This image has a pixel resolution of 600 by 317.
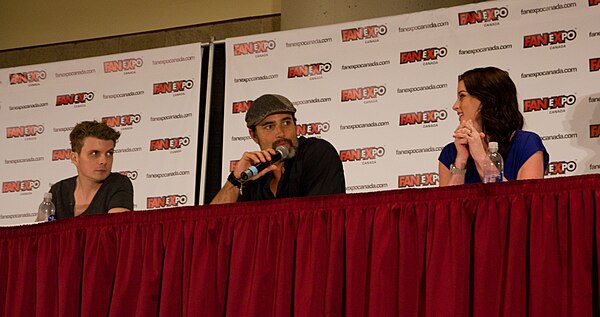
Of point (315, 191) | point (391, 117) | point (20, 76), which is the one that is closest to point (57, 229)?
point (315, 191)

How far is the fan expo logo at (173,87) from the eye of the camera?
6.34 m

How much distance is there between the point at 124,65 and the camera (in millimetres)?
6621

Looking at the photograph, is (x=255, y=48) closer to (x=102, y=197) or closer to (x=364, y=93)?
(x=364, y=93)

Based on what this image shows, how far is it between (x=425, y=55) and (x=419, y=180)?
76cm

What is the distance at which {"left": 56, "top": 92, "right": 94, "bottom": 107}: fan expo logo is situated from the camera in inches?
261

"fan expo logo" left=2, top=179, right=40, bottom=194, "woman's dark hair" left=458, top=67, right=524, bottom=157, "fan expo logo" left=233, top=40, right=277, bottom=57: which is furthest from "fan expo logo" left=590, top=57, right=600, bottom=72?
"fan expo logo" left=2, top=179, right=40, bottom=194

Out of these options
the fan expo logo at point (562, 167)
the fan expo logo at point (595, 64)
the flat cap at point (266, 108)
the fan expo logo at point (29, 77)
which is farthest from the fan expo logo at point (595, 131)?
the fan expo logo at point (29, 77)

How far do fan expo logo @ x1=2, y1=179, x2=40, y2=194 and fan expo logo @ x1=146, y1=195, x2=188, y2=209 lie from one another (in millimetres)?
859

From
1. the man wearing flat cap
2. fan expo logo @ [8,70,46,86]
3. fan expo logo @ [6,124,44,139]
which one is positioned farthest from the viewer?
fan expo logo @ [8,70,46,86]

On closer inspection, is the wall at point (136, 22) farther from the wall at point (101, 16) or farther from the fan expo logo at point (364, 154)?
the fan expo logo at point (364, 154)

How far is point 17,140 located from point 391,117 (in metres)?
2.70

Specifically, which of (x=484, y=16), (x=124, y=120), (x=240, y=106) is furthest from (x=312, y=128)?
(x=124, y=120)

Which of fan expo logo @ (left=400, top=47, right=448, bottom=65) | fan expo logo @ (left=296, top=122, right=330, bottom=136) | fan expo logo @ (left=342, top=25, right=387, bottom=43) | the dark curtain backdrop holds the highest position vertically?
fan expo logo @ (left=342, top=25, right=387, bottom=43)

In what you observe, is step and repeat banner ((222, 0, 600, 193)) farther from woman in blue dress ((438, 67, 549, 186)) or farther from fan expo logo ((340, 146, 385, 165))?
woman in blue dress ((438, 67, 549, 186))
